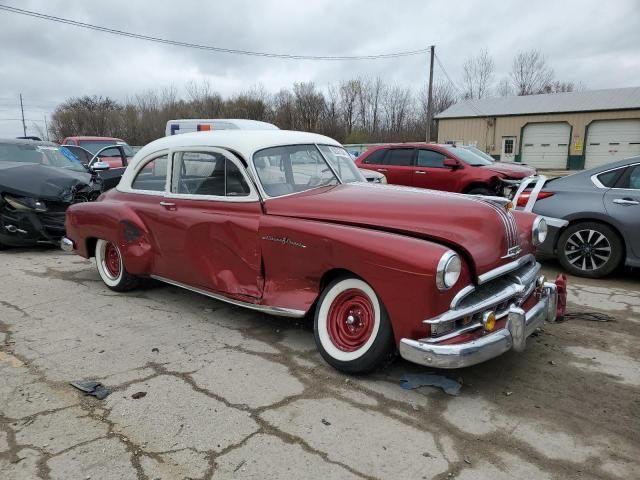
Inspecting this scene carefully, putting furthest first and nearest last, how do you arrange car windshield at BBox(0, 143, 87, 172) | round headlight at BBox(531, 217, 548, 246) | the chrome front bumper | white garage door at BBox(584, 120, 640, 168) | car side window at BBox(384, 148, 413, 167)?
white garage door at BBox(584, 120, 640, 168), car side window at BBox(384, 148, 413, 167), car windshield at BBox(0, 143, 87, 172), round headlight at BBox(531, 217, 548, 246), the chrome front bumper

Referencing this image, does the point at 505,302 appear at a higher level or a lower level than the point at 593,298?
higher

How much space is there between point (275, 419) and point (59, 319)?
2759 millimetres

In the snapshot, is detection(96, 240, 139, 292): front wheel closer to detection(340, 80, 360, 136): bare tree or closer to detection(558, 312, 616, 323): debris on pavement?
detection(558, 312, 616, 323): debris on pavement

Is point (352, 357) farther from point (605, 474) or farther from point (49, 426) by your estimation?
point (49, 426)

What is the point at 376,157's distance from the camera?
422 inches

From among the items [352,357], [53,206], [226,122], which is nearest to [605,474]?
[352,357]

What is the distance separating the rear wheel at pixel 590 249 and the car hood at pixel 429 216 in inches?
90.0

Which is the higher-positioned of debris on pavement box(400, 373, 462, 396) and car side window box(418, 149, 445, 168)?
car side window box(418, 149, 445, 168)

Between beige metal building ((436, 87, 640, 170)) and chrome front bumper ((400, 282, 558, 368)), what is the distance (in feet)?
102

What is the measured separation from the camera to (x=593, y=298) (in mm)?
5121

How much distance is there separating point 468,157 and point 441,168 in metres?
0.78

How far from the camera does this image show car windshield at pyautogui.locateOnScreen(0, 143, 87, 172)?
8.41 meters

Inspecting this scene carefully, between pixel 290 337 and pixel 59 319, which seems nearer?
pixel 290 337

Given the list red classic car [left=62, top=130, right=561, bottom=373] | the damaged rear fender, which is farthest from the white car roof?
the damaged rear fender
